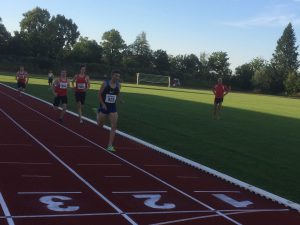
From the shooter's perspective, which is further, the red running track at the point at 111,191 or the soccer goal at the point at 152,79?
the soccer goal at the point at 152,79

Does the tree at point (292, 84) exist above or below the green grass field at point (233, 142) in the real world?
above

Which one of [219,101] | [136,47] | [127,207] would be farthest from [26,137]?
[136,47]

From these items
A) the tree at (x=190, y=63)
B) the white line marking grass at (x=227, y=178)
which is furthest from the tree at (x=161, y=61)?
the white line marking grass at (x=227, y=178)

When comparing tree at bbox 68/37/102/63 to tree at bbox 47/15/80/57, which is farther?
tree at bbox 47/15/80/57

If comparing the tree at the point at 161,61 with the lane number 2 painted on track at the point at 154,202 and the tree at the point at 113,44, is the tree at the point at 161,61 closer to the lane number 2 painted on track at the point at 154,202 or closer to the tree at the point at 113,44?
the tree at the point at 113,44

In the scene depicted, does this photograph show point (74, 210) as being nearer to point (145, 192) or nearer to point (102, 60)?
point (145, 192)

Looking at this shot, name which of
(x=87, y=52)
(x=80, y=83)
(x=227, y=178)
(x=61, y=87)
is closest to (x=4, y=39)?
(x=87, y=52)

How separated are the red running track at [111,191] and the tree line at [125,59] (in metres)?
78.3

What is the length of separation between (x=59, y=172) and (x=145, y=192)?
72.2 inches

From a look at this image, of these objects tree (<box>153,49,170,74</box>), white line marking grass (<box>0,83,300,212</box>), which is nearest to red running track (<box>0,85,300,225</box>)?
white line marking grass (<box>0,83,300,212</box>)

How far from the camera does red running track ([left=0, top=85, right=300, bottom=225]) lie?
6945mm

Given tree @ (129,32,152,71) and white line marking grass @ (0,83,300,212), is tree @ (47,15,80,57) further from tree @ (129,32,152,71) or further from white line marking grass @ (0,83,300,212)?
white line marking grass @ (0,83,300,212)

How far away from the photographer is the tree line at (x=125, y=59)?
307ft

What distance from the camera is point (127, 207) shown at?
7.40 m
